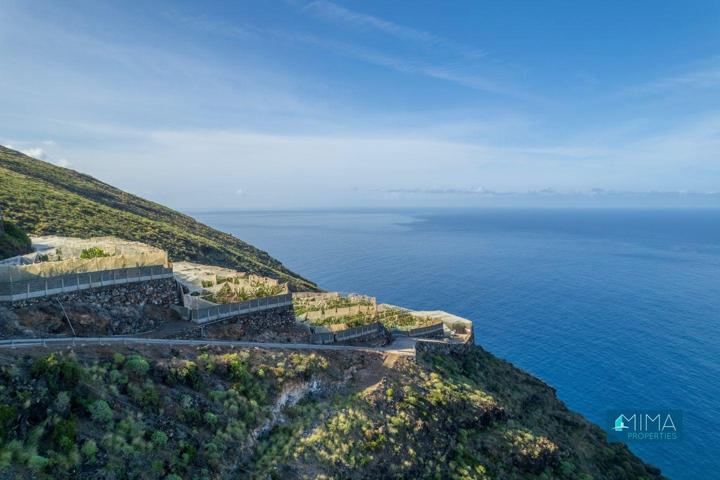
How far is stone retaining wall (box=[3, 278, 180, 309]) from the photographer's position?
79.1 feet

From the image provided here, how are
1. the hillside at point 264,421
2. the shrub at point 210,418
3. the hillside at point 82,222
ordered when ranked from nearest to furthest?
the hillside at point 264,421
the shrub at point 210,418
the hillside at point 82,222

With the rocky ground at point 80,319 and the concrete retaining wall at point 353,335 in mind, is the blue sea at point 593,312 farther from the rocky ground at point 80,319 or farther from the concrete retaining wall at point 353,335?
the rocky ground at point 80,319

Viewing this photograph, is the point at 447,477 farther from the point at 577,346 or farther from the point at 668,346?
the point at 668,346

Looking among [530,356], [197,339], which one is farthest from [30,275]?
[530,356]

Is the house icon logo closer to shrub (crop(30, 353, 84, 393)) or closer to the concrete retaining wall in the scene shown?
the concrete retaining wall

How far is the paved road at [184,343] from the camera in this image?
790 inches

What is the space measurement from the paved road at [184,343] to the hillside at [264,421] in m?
0.96

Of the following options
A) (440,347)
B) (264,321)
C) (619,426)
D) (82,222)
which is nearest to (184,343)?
(264,321)

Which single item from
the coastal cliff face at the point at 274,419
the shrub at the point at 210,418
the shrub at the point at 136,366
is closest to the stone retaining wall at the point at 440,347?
the coastal cliff face at the point at 274,419

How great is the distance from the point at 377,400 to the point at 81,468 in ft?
55.6

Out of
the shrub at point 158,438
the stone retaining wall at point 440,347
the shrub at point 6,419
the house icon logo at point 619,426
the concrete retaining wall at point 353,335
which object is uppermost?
the shrub at point 6,419

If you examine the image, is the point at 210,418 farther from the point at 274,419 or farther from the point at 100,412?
the point at 100,412

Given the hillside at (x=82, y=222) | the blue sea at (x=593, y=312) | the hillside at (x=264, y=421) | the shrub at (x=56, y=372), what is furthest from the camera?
the blue sea at (x=593, y=312)

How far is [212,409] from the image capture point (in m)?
21.3
